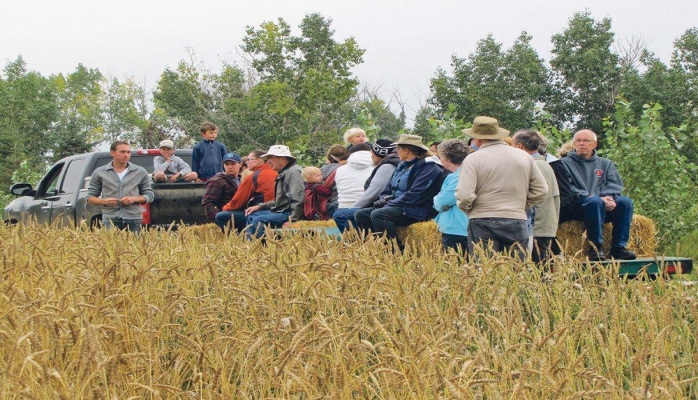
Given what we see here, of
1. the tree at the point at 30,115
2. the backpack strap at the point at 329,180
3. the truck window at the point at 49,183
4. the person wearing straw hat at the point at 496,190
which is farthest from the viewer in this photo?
the tree at the point at 30,115

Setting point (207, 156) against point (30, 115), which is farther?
point (30, 115)

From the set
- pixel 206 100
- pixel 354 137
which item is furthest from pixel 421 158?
pixel 206 100

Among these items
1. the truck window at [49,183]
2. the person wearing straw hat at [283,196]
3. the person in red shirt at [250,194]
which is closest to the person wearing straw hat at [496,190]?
the person wearing straw hat at [283,196]

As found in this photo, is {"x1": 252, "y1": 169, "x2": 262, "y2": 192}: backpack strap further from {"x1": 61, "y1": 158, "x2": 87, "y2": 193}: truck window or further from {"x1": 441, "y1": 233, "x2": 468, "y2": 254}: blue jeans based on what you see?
{"x1": 441, "y1": 233, "x2": 468, "y2": 254}: blue jeans

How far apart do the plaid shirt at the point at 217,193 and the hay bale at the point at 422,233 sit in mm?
3564

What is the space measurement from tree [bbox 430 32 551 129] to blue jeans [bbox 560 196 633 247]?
44905 millimetres

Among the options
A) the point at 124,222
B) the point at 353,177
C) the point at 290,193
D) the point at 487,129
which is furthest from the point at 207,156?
the point at 487,129

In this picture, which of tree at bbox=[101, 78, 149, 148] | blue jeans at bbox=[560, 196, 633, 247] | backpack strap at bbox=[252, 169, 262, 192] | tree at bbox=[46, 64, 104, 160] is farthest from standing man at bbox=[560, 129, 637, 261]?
tree at bbox=[101, 78, 149, 148]

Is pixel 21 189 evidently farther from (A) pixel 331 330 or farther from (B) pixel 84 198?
(A) pixel 331 330

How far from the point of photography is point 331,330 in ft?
10.0

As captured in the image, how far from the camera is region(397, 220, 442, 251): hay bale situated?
30.4 ft

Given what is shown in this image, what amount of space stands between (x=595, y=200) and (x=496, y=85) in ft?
156

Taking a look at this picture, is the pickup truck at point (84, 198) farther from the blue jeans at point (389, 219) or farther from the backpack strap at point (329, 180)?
the blue jeans at point (389, 219)

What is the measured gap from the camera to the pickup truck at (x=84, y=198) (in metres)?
13.0
